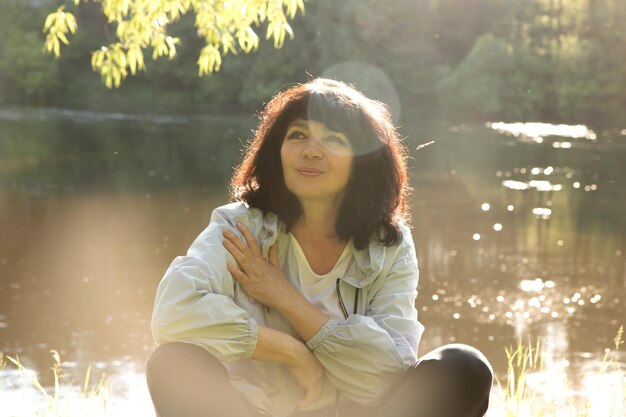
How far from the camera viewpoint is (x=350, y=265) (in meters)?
3.04

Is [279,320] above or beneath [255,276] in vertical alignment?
beneath

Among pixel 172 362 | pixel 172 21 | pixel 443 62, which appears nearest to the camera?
pixel 172 362

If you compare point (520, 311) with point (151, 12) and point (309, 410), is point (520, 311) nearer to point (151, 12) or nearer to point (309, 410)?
point (151, 12)

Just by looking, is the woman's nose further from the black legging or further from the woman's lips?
the black legging

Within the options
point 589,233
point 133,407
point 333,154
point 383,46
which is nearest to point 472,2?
point 383,46

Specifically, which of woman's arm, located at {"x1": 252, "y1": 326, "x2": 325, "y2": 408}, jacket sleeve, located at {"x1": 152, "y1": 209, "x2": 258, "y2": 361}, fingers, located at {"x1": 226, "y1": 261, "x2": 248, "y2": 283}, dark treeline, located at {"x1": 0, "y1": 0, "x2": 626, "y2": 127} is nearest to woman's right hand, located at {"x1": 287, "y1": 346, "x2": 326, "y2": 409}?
woman's arm, located at {"x1": 252, "y1": 326, "x2": 325, "y2": 408}

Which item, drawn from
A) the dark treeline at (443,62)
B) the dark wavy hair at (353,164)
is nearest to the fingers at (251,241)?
the dark wavy hair at (353,164)

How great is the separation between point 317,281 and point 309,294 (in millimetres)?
46

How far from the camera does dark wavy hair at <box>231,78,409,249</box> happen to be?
9.86 feet

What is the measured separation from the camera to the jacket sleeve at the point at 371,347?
9.27 ft

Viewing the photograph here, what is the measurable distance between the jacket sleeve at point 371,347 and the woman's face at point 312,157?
38 cm

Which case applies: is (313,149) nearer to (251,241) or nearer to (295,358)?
(251,241)

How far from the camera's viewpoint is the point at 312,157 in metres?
3.01

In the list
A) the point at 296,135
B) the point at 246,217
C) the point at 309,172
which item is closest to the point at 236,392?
the point at 246,217
